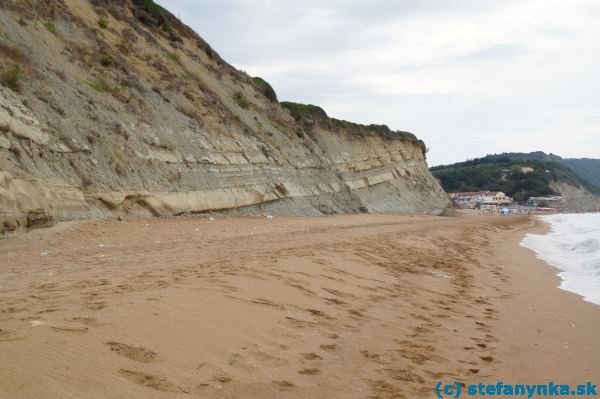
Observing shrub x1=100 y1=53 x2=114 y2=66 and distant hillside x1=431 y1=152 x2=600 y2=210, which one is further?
distant hillside x1=431 y1=152 x2=600 y2=210

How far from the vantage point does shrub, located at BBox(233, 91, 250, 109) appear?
25.8 meters

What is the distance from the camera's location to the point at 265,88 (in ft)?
98.0

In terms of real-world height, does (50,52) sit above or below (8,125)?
above

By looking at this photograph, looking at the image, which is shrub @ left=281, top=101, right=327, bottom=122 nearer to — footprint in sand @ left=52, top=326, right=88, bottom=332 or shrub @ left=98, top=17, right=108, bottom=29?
shrub @ left=98, top=17, right=108, bottom=29

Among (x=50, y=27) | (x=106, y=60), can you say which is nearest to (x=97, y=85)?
(x=106, y=60)

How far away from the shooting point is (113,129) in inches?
604

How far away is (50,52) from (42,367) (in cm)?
1549

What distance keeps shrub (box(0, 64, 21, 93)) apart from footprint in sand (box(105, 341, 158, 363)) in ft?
37.1

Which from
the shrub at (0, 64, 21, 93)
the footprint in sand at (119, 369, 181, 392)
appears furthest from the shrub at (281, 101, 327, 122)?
the footprint in sand at (119, 369, 181, 392)

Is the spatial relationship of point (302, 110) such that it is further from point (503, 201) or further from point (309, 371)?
point (503, 201)

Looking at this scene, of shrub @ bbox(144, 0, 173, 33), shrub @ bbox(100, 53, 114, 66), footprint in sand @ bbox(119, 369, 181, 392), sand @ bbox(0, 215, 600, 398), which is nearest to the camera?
footprint in sand @ bbox(119, 369, 181, 392)

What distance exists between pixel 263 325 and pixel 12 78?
36.9ft

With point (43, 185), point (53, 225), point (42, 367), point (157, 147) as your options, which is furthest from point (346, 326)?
point (157, 147)

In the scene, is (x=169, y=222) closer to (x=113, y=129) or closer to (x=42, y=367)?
(x=113, y=129)
